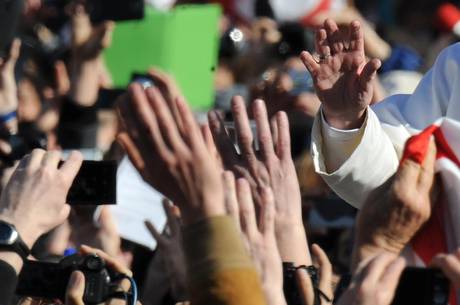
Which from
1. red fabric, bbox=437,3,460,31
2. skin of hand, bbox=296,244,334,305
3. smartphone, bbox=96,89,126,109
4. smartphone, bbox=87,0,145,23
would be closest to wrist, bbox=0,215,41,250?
skin of hand, bbox=296,244,334,305

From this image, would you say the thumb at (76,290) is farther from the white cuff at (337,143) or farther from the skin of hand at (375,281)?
the skin of hand at (375,281)

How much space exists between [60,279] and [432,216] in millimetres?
1059

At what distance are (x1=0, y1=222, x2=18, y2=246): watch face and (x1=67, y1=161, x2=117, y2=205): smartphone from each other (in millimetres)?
276

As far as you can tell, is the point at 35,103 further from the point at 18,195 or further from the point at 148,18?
the point at 18,195

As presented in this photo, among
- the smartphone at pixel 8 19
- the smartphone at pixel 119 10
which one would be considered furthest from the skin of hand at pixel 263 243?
the smartphone at pixel 119 10

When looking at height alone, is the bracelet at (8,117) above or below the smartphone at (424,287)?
below

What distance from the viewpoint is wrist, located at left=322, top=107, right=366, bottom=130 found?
144 inches

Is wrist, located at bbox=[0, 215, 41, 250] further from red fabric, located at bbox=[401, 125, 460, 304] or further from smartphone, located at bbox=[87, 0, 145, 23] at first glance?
smartphone, located at bbox=[87, 0, 145, 23]

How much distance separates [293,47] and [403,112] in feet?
12.2

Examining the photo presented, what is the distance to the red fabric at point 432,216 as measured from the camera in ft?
9.16

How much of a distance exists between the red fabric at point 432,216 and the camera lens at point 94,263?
92 cm

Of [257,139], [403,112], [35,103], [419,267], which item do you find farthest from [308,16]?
[419,267]

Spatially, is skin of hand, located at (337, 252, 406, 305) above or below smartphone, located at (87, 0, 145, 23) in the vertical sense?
above

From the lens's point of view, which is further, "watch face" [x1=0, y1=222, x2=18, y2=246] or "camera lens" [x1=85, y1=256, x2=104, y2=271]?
"camera lens" [x1=85, y1=256, x2=104, y2=271]
